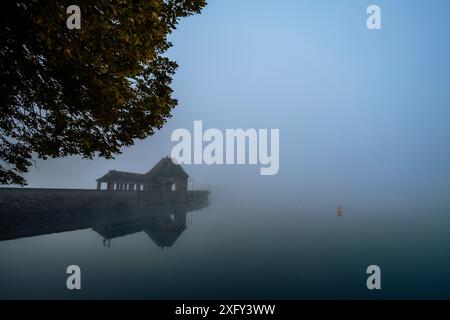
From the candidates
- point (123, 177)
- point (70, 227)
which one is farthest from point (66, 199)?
point (123, 177)

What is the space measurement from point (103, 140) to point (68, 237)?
16236 mm

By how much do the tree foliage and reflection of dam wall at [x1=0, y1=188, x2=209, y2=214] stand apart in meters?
20.6

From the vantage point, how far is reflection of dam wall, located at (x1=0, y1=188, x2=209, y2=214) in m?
23.3

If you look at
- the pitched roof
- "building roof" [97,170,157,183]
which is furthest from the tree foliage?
the pitched roof

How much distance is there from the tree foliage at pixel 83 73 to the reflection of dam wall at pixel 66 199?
2064 centimetres

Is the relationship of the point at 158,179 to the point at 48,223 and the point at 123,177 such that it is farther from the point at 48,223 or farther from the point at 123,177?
the point at 48,223

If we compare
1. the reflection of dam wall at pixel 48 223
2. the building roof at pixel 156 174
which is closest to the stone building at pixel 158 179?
the building roof at pixel 156 174

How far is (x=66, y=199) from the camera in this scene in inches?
1124

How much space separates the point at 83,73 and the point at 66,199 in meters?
27.7

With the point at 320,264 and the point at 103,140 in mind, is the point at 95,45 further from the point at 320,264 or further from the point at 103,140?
the point at 320,264

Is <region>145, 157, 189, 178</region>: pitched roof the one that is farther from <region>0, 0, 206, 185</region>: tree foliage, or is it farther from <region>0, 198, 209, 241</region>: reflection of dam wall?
<region>0, 0, 206, 185</region>: tree foliage

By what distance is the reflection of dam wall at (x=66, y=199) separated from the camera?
23.3 m

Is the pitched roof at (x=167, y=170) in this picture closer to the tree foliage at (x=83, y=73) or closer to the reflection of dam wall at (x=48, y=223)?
the reflection of dam wall at (x=48, y=223)
